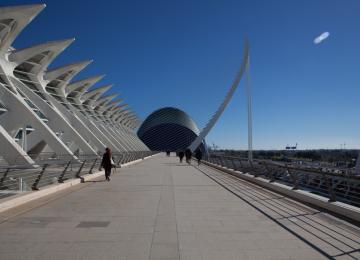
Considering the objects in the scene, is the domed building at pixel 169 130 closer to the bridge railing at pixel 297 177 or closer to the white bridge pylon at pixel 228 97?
the white bridge pylon at pixel 228 97

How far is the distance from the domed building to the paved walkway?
103m

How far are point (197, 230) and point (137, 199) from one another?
4.18 meters

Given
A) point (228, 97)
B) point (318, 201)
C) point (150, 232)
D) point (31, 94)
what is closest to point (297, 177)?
point (318, 201)

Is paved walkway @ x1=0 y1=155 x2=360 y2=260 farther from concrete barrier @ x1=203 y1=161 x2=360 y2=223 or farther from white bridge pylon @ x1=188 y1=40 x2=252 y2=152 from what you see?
white bridge pylon @ x1=188 y1=40 x2=252 y2=152

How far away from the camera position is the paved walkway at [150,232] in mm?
5059

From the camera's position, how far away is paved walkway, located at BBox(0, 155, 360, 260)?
506cm

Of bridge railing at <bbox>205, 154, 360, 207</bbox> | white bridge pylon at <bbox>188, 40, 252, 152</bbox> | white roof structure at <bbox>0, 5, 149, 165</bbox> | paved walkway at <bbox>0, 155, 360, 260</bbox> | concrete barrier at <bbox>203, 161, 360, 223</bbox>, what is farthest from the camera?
white bridge pylon at <bbox>188, 40, 252, 152</bbox>

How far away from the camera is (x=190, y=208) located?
29.0ft

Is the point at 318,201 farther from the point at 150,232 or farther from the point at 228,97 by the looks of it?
the point at 228,97

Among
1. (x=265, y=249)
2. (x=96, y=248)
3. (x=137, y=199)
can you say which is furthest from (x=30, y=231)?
(x=137, y=199)

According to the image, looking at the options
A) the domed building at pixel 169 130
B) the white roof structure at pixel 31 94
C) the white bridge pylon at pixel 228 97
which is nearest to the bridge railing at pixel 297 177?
the white roof structure at pixel 31 94

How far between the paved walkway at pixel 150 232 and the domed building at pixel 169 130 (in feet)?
337

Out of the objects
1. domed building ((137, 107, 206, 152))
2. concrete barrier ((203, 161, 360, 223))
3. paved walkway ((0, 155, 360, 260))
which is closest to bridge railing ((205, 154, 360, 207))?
concrete barrier ((203, 161, 360, 223))

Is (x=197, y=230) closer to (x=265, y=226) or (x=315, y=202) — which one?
(x=265, y=226)
